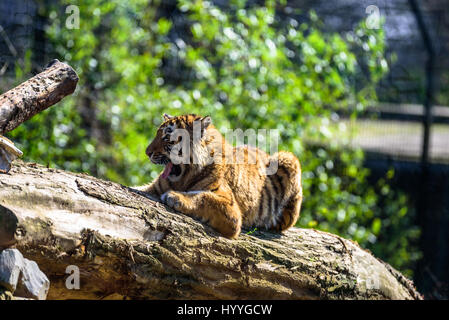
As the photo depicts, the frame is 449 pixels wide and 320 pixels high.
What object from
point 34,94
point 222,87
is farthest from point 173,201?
point 222,87

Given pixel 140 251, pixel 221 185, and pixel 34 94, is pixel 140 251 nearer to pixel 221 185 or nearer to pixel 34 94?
pixel 221 185

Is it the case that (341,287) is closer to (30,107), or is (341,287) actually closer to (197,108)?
(30,107)

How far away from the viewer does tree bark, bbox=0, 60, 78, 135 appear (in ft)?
11.0

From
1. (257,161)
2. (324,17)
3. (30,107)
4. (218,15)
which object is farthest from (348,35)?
(30,107)

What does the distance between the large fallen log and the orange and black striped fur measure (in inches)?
5.0

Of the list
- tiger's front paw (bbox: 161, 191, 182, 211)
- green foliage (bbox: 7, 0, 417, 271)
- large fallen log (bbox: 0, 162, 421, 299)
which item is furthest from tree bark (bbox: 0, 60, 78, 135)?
green foliage (bbox: 7, 0, 417, 271)

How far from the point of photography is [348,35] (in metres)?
7.53

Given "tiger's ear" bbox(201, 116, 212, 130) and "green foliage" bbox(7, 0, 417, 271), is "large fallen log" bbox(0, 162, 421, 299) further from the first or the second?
"green foliage" bbox(7, 0, 417, 271)

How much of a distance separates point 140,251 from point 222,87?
13.3ft

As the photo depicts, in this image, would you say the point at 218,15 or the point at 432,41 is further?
the point at 432,41

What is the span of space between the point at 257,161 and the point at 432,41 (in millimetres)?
4693

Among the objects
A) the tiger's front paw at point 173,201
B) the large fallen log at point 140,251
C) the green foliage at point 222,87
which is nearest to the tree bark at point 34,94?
the large fallen log at point 140,251

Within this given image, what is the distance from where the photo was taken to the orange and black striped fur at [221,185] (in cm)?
377

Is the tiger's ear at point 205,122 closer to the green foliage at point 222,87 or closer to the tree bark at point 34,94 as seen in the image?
the tree bark at point 34,94
